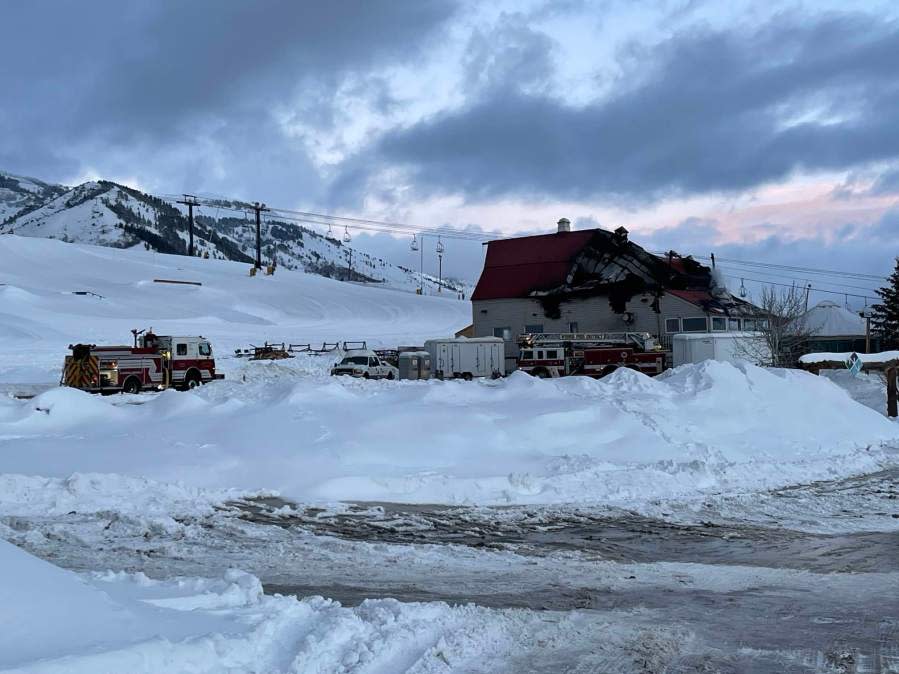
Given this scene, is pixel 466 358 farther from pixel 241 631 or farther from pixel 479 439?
pixel 241 631

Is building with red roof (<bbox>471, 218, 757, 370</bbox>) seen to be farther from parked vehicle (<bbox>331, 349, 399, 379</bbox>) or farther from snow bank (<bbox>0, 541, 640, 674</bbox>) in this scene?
snow bank (<bbox>0, 541, 640, 674</bbox>)

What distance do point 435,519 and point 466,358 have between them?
32.3m

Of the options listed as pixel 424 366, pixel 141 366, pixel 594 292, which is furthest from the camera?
pixel 594 292

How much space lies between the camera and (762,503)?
13.3 metres

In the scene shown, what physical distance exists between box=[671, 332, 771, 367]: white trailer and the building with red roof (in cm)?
550

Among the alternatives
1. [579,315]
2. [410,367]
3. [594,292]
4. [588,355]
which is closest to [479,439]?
[588,355]

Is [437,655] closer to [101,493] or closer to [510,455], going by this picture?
[101,493]

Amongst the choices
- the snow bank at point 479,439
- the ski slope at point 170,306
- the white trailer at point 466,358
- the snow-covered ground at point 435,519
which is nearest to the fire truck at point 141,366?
the ski slope at point 170,306

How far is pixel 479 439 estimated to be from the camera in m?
16.8

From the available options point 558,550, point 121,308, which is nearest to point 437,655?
point 558,550

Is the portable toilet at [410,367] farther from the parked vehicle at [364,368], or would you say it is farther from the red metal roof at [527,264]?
the red metal roof at [527,264]

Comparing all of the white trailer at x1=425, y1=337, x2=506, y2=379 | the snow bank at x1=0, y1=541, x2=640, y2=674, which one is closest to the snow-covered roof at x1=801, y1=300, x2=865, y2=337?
the white trailer at x1=425, y1=337, x2=506, y2=379

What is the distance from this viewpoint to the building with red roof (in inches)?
2030

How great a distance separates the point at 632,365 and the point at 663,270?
14.7 metres
